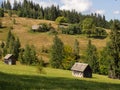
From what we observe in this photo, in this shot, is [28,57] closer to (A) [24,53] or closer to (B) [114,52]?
(A) [24,53]

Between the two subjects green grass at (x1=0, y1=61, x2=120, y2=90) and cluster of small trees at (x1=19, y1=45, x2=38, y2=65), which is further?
cluster of small trees at (x1=19, y1=45, x2=38, y2=65)

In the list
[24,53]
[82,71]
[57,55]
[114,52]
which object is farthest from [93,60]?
[82,71]

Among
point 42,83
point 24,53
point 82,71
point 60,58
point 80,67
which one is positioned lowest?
point 60,58

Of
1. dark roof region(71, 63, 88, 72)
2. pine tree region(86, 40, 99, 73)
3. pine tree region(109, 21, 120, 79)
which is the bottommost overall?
pine tree region(86, 40, 99, 73)

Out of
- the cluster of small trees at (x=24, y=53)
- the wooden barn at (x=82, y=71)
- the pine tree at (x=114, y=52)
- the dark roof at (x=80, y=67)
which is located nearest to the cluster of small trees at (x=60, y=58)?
the cluster of small trees at (x=24, y=53)

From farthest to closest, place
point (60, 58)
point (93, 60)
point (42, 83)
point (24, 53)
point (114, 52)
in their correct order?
point (60, 58) → point (24, 53) → point (93, 60) → point (114, 52) → point (42, 83)

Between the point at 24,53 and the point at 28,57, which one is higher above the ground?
the point at 24,53

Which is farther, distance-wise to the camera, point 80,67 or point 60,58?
point 60,58

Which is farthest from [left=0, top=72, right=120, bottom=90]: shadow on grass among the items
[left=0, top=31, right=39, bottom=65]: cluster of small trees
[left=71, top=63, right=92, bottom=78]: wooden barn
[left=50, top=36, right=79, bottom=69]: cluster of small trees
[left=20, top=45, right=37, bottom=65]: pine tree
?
[left=20, top=45, right=37, bottom=65]: pine tree

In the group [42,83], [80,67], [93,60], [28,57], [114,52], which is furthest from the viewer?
[28,57]

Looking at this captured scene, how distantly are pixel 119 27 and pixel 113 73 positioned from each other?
1348 centimetres

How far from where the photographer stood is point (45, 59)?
143 meters

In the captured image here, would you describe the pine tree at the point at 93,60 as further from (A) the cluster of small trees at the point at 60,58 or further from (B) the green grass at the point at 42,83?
(B) the green grass at the point at 42,83

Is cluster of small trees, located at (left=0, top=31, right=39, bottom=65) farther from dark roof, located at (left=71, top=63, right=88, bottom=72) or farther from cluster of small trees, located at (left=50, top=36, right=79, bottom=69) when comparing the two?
dark roof, located at (left=71, top=63, right=88, bottom=72)
